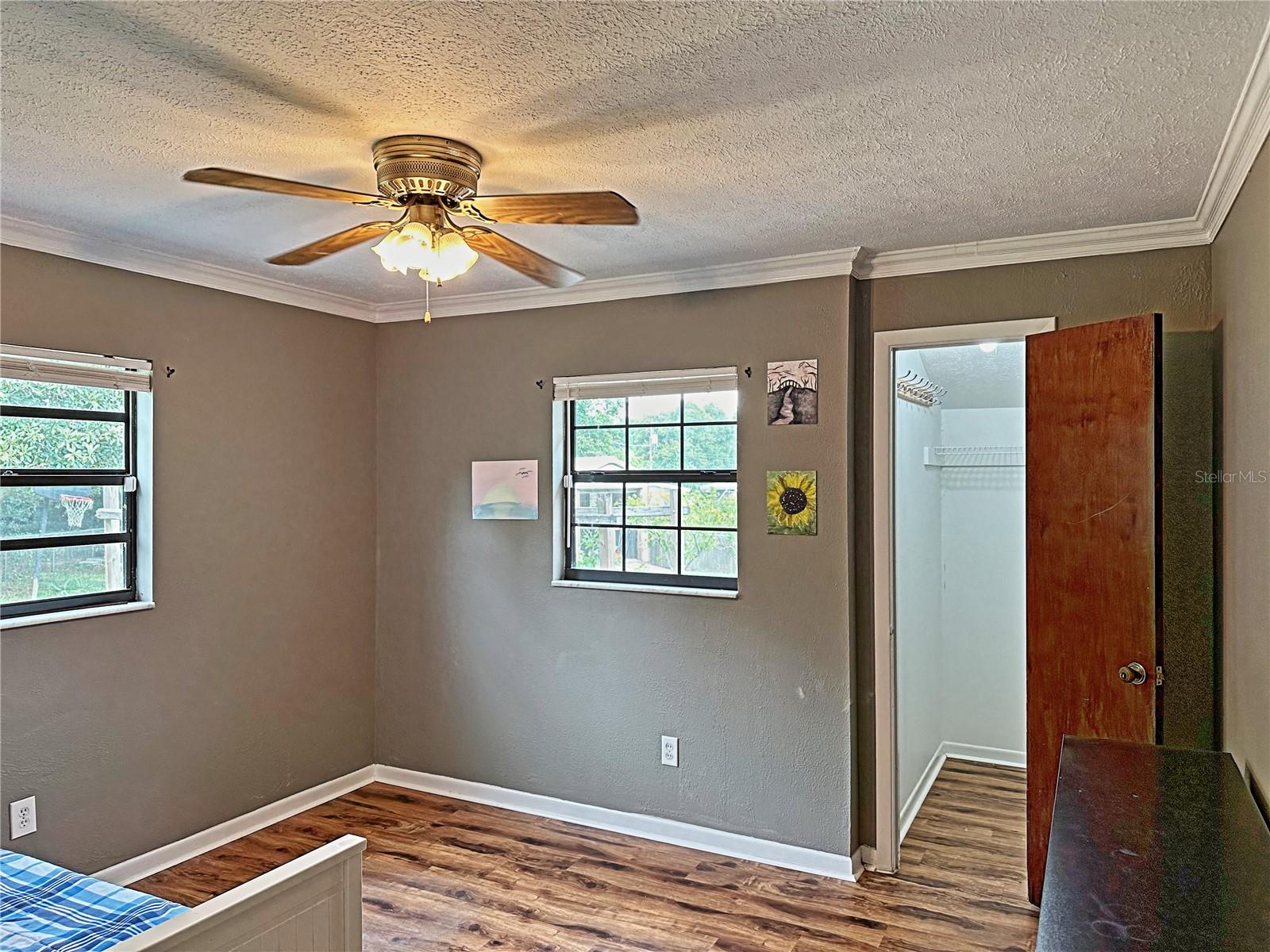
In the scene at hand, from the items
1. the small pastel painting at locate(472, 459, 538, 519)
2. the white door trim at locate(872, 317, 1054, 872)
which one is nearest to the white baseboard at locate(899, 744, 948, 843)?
the white door trim at locate(872, 317, 1054, 872)

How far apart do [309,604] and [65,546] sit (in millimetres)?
1108

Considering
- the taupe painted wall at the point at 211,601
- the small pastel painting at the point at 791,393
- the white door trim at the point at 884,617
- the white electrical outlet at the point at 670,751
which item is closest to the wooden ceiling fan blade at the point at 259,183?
the taupe painted wall at the point at 211,601

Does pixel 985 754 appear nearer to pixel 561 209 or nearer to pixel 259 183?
pixel 561 209

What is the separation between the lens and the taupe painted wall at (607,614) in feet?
11.6

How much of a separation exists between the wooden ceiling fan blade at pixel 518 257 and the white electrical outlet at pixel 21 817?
8.03ft

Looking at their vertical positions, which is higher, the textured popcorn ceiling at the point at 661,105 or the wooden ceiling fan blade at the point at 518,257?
the textured popcorn ceiling at the point at 661,105

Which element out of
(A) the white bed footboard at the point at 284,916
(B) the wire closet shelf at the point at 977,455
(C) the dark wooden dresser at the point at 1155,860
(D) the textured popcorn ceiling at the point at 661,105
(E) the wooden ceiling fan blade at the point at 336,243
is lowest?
(A) the white bed footboard at the point at 284,916

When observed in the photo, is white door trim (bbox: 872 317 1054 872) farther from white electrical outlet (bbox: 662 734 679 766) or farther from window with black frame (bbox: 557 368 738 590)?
white electrical outlet (bbox: 662 734 679 766)

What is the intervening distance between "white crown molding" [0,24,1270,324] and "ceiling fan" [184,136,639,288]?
4.59ft

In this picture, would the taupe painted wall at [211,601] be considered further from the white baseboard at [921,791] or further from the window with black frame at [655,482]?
the white baseboard at [921,791]

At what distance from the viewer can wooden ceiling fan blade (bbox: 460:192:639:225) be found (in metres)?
2.05

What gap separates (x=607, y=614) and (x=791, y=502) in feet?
3.18

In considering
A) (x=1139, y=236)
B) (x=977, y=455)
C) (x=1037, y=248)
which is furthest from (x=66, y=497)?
(x=977, y=455)

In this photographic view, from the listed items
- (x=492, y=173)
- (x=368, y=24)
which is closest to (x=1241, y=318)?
(x=492, y=173)
